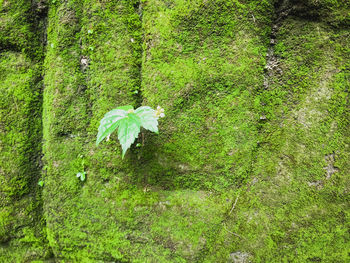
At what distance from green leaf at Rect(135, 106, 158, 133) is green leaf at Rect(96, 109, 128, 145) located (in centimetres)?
14

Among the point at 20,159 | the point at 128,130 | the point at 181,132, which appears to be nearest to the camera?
the point at 128,130

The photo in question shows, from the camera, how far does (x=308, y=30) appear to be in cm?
175

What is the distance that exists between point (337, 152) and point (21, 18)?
350 cm

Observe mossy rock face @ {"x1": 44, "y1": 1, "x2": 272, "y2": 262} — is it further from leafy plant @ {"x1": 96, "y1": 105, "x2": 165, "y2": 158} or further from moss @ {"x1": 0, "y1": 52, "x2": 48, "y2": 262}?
leafy plant @ {"x1": 96, "y1": 105, "x2": 165, "y2": 158}

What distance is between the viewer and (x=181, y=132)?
6.40ft

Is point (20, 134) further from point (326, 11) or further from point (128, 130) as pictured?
point (326, 11)

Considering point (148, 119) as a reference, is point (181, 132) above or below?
below

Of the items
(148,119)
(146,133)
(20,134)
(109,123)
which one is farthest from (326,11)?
(20,134)

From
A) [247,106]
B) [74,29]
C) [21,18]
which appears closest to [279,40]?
[247,106]

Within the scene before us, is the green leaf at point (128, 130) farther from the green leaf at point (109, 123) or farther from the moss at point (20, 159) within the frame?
the moss at point (20, 159)

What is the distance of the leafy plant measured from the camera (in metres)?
1.56

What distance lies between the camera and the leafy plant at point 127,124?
61.4 inches

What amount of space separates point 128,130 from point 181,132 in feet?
1.91

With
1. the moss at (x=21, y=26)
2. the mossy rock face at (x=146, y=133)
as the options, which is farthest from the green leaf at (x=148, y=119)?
the moss at (x=21, y=26)
